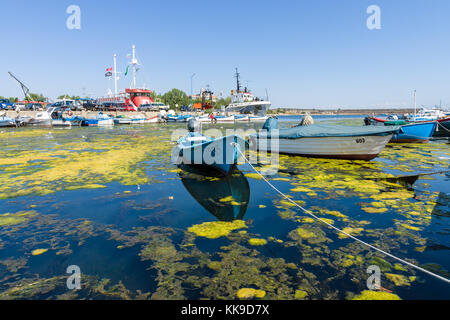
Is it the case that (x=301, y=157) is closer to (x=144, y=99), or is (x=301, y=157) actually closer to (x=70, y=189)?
(x=70, y=189)

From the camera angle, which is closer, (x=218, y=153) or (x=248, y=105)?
(x=218, y=153)

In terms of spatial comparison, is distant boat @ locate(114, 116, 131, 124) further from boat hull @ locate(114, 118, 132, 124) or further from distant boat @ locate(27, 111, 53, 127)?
distant boat @ locate(27, 111, 53, 127)

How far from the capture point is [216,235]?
14.7 feet

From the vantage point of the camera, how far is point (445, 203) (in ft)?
18.9

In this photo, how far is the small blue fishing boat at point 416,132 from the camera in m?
16.2

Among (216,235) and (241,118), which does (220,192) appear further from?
(241,118)

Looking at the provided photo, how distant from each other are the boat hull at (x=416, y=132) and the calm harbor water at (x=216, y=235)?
10.8 m

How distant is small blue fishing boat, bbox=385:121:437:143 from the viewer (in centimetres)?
1617

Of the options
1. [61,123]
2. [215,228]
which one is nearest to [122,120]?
[61,123]

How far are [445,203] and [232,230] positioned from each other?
18.6 feet

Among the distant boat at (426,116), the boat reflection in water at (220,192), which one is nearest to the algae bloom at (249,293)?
the boat reflection in water at (220,192)

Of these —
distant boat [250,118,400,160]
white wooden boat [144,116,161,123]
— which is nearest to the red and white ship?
white wooden boat [144,116,161,123]

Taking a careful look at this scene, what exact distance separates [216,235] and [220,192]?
2.57 meters
